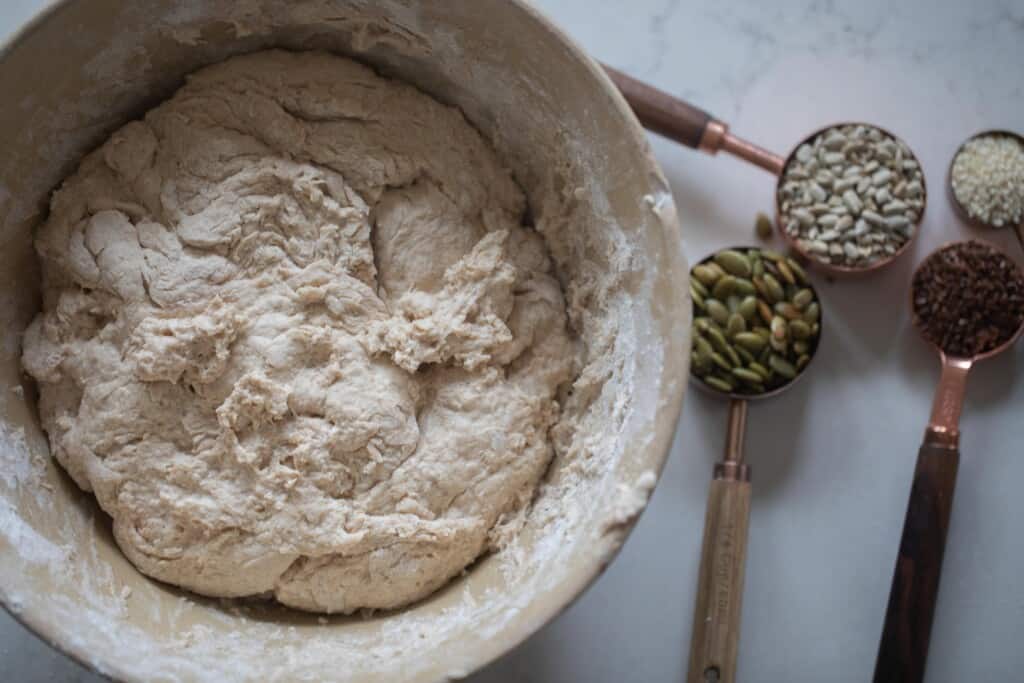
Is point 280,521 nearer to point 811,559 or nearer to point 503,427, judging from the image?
point 503,427

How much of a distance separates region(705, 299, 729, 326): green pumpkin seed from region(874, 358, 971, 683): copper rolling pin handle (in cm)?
50

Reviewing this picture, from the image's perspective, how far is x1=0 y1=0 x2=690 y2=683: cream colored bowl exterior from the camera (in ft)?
4.76

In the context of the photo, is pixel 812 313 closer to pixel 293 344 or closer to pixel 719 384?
pixel 719 384

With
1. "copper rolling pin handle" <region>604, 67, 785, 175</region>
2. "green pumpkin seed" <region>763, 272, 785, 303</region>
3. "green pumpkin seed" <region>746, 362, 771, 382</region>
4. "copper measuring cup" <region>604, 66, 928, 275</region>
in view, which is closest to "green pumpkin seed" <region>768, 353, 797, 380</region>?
"green pumpkin seed" <region>746, 362, 771, 382</region>

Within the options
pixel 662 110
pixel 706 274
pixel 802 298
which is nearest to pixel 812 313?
pixel 802 298

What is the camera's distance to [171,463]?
1606 mm

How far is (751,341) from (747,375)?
77 mm

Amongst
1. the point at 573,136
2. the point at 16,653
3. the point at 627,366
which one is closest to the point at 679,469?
the point at 627,366

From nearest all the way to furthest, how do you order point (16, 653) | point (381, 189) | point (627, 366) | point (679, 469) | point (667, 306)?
point (667, 306)
point (627, 366)
point (381, 189)
point (16, 653)
point (679, 469)

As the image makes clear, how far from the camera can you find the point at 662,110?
186cm

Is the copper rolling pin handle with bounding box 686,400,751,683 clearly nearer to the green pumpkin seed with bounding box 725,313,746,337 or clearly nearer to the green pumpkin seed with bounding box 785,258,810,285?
the green pumpkin seed with bounding box 725,313,746,337

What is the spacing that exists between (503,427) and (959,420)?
3.60 feet

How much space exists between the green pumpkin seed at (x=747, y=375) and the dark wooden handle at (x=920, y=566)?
1.28ft

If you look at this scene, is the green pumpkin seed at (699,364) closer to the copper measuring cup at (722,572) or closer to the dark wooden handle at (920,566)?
the copper measuring cup at (722,572)
